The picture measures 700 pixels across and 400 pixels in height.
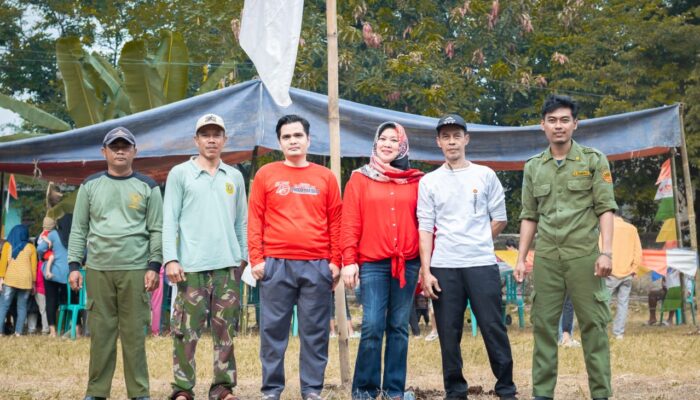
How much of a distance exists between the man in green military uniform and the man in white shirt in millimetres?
218

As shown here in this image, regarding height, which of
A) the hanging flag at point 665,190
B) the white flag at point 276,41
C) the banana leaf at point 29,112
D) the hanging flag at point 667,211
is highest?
the banana leaf at point 29,112

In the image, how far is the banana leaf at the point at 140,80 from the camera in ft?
45.0

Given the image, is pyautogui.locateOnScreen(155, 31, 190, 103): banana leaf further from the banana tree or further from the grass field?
the grass field

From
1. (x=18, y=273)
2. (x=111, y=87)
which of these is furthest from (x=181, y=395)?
(x=111, y=87)

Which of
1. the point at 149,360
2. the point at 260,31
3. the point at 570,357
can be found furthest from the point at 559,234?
the point at 149,360

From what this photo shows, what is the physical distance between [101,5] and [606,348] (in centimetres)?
2694

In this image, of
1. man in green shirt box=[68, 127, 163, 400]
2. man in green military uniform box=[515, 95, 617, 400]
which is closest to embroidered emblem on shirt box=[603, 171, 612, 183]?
man in green military uniform box=[515, 95, 617, 400]

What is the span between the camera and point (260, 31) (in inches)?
257

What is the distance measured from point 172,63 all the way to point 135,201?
9.56 meters

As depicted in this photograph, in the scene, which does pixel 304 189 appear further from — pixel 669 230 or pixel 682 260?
pixel 669 230

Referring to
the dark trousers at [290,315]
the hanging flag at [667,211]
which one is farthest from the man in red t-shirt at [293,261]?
the hanging flag at [667,211]

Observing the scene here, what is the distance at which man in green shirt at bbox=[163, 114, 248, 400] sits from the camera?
5.68m

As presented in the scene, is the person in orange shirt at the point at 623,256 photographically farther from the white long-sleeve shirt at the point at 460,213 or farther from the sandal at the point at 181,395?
the sandal at the point at 181,395

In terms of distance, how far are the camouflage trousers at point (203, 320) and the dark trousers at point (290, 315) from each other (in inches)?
9.8
